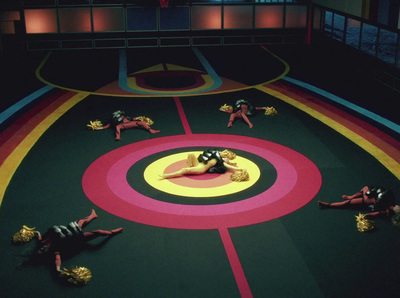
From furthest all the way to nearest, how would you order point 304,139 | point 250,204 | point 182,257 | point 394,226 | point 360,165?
1. point 304,139
2. point 360,165
3. point 250,204
4. point 394,226
5. point 182,257

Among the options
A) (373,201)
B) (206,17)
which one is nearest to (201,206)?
(373,201)

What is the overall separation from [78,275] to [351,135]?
7798 mm

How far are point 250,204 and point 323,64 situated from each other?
12287mm

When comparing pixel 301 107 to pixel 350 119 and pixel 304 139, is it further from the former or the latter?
pixel 304 139

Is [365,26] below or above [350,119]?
above

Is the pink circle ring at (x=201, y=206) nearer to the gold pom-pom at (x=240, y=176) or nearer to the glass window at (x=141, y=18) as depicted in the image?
the gold pom-pom at (x=240, y=176)

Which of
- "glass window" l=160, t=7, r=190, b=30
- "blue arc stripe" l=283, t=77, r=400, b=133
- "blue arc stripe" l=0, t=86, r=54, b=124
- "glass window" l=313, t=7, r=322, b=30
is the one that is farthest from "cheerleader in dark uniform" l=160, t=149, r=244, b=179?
"glass window" l=160, t=7, r=190, b=30

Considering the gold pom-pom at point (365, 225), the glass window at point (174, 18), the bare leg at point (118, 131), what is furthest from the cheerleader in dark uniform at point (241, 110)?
the glass window at point (174, 18)

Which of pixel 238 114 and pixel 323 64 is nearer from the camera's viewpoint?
pixel 238 114

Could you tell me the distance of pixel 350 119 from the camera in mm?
13188

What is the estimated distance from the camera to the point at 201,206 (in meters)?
8.59

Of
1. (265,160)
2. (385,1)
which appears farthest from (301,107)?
(385,1)

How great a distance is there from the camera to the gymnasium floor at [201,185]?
22.1ft

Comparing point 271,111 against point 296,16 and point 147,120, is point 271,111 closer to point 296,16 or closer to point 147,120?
point 147,120
